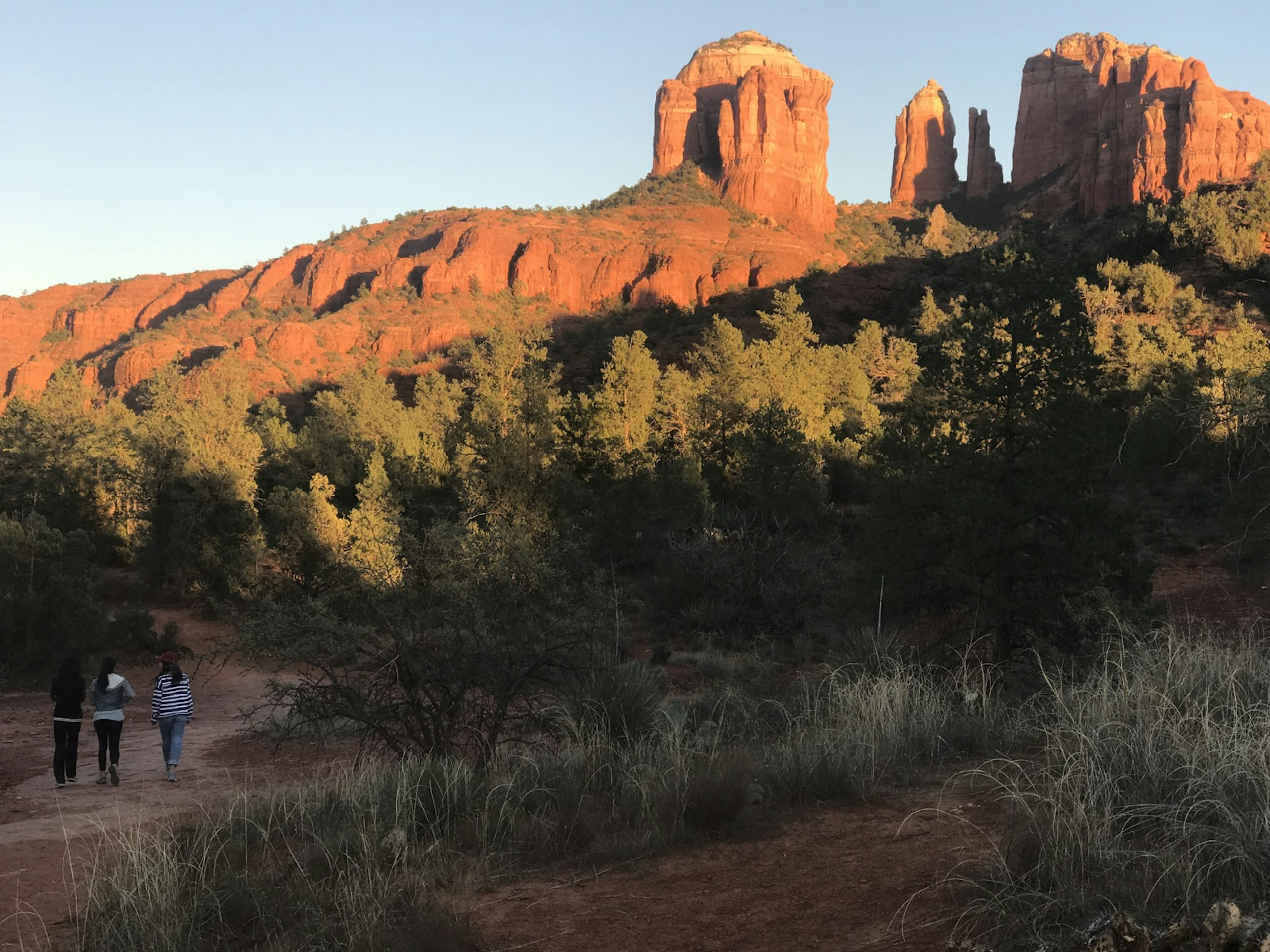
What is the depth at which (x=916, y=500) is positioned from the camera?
11.9 meters

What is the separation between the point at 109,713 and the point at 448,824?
6.74 meters

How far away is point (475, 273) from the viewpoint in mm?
78625

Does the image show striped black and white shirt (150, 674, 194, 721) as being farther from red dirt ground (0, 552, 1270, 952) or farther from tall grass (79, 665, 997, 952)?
tall grass (79, 665, 997, 952)

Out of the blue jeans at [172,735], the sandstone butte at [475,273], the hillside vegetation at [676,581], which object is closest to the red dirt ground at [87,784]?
the blue jeans at [172,735]

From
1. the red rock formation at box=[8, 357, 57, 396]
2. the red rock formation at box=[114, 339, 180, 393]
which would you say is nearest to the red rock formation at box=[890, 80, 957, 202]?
the red rock formation at box=[114, 339, 180, 393]

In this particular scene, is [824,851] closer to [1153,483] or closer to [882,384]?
[1153,483]

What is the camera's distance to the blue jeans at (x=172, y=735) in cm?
1054

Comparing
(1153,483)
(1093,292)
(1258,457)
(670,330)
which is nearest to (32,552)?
(1258,457)

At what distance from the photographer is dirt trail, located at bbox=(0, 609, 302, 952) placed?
5.47 m

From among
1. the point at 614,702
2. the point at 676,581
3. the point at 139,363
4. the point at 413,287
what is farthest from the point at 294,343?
the point at 614,702

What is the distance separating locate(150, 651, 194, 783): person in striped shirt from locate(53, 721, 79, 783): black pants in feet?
2.53

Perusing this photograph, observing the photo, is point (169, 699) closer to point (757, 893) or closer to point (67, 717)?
point (67, 717)

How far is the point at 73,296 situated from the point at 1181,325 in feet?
398

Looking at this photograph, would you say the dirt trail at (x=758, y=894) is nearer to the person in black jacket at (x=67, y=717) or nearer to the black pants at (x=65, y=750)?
the person in black jacket at (x=67, y=717)
